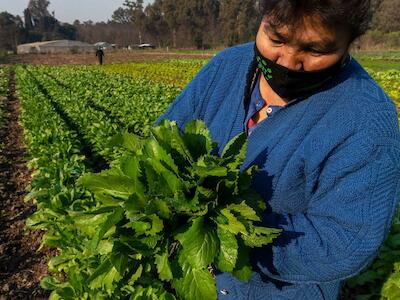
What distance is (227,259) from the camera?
1.36 metres

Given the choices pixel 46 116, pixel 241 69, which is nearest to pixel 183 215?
pixel 241 69

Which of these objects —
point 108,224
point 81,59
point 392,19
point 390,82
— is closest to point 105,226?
point 108,224

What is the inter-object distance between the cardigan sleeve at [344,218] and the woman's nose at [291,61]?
1.09ft

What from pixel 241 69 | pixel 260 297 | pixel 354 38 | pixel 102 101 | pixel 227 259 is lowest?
pixel 102 101

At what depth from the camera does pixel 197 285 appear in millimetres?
1414

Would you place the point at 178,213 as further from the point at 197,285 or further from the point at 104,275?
the point at 104,275

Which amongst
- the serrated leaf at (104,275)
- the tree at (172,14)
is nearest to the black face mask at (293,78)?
the serrated leaf at (104,275)

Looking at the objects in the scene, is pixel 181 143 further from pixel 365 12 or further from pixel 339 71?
pixel 365 12

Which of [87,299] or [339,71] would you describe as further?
[87,299]

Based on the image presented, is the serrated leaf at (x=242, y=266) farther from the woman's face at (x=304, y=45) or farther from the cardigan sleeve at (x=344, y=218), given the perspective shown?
the woman's face at (x=304, y=45)

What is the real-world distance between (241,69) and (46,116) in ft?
26.0

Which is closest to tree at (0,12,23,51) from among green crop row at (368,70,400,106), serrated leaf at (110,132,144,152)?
green crop row at (368,70,400,106)

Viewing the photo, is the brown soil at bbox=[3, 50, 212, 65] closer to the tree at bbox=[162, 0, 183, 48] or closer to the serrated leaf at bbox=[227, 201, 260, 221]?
the tree at bbox=[162, 0, 183, 48]

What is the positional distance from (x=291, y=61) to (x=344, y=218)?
1.98 feet
